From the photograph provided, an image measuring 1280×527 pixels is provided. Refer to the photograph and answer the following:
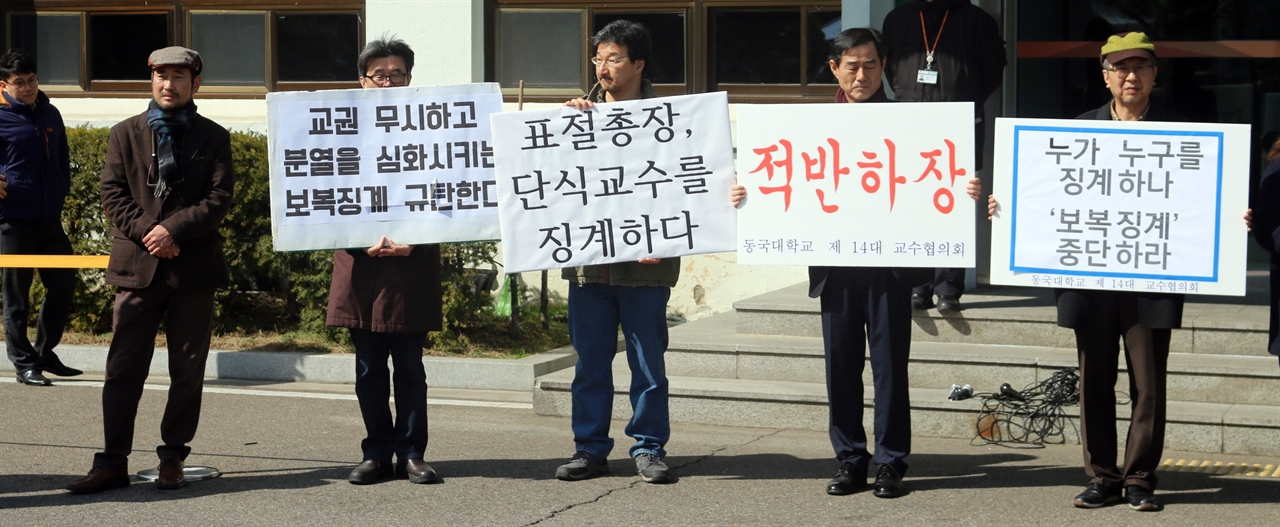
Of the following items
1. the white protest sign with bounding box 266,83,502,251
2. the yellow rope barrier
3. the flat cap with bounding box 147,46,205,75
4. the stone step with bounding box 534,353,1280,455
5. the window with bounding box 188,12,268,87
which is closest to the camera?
the flat cap with bounding box 147,46,205,75

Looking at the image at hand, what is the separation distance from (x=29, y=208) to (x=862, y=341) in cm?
559

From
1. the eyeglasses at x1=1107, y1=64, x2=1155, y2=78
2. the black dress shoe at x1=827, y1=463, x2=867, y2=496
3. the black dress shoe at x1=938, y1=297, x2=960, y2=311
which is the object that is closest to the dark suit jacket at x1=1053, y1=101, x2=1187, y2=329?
the eyeglasses at x1=1107, y1=64, x2=1155, y2=78

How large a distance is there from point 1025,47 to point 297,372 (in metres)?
5.68

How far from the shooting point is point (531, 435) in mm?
7375

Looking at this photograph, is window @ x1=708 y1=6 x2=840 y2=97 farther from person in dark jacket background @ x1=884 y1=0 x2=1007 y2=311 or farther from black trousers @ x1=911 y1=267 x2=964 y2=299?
black trousers @ x1=911 y1=267 x2=964 y2=299

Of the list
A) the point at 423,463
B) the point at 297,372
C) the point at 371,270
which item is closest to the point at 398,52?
the point at 371,270

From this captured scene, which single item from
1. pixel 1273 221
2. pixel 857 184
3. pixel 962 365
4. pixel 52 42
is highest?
pixel 52 42

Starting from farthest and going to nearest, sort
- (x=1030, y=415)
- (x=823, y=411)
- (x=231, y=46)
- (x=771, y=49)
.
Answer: (x=231, y=46) < (x=771, y=49) < (x=823, y=411) < (x=1030, y=415)

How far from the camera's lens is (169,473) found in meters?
6.07

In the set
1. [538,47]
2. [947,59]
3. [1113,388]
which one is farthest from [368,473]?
[538,47]

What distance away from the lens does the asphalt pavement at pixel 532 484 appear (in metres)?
5.66

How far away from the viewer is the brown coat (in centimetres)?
613

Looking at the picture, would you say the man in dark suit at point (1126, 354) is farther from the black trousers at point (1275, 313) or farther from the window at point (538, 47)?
the window at point (538, 47)

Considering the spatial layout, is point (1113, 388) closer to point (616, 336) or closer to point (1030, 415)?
point (1030, 415)
